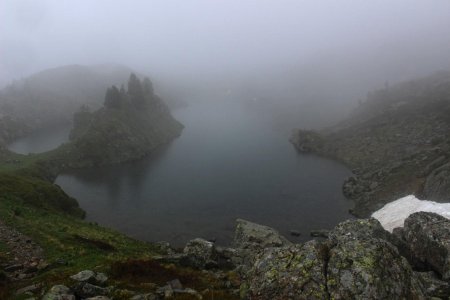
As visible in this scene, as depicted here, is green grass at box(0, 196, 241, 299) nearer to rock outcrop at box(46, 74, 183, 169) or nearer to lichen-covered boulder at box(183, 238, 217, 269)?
lichen-covered boulder at box(183, 238, 217, 269)

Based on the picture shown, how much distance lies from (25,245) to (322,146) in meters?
137

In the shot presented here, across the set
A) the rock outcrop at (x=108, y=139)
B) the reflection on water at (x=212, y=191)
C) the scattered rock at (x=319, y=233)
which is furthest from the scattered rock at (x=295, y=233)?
the rock outcrop at (x=108, y=139)

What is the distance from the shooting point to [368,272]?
73.0 feet

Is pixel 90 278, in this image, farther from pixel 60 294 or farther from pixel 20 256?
pixel 20 256

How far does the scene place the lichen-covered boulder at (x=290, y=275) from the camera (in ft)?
74.9

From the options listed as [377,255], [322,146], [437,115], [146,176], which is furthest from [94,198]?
[437,115]

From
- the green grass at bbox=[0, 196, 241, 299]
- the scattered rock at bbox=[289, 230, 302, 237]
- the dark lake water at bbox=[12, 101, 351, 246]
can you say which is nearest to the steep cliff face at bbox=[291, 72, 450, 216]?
the dark lake water at bbox=[12, 101, 351, 246]

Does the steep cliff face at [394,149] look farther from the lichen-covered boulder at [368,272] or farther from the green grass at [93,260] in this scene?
the lichen-covered boulder at [368,272]

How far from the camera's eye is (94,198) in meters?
115

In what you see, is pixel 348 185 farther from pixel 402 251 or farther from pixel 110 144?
pixel 110 144

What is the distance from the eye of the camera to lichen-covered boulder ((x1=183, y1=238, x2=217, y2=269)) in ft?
136

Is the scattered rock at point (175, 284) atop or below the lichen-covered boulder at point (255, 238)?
atop

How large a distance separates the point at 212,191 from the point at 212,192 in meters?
0.78

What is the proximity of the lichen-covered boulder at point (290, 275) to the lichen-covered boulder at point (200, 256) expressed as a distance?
15697 millimetres
